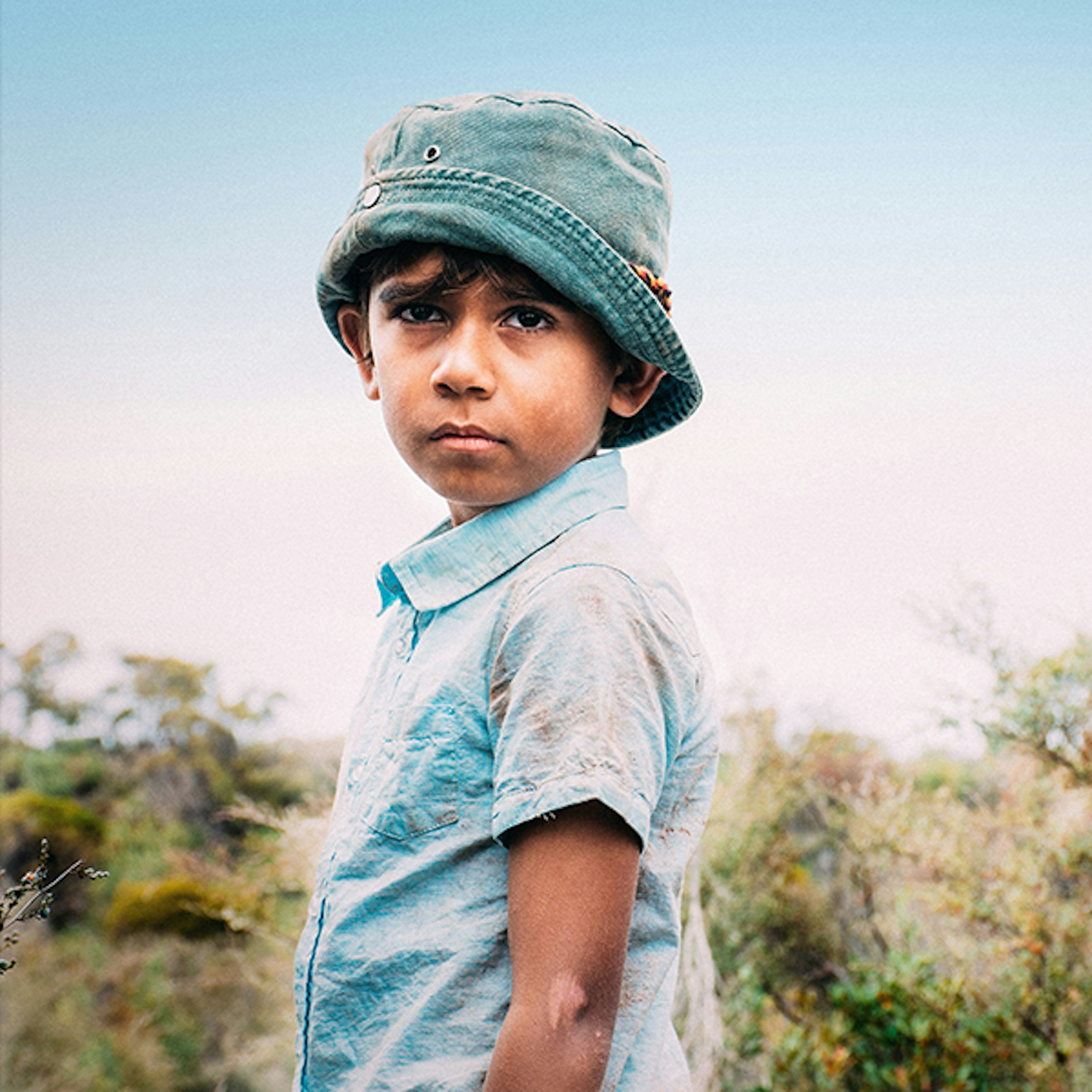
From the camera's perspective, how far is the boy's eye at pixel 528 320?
1.19m

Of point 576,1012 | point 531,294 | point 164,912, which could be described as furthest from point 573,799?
point 164,912

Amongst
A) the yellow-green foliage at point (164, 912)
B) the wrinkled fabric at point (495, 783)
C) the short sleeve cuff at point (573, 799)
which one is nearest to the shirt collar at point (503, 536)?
the wrinkled fabric at point (495, 783)

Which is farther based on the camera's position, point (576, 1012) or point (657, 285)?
point (657, 285)

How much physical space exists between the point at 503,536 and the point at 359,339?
1.67 ft

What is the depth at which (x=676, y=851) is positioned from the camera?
45.8 inches

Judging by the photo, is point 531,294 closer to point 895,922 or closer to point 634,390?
point 634,390

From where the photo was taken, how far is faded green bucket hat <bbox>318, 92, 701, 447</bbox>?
1146 mm

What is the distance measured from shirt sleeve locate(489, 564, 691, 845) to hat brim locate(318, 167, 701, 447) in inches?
13.9

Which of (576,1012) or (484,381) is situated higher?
(484,381)

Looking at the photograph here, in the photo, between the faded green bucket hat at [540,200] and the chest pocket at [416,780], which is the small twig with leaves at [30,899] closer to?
the chest pocket at [416,780]

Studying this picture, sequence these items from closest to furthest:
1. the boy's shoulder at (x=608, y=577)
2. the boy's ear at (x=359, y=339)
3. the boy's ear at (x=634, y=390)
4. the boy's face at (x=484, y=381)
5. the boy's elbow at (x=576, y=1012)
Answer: the boy's elbow at (x=576, y=1012), the boy's shoulder at (x=608, y=577), the boy's face at (x=484, y=381), the boy's ear at (x=634, y=390), the boy's ear at (x=359, y=339)

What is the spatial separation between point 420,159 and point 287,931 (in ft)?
13.7

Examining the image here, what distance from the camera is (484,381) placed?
1.14 m

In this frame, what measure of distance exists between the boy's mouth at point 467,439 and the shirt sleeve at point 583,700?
0.68 ft
